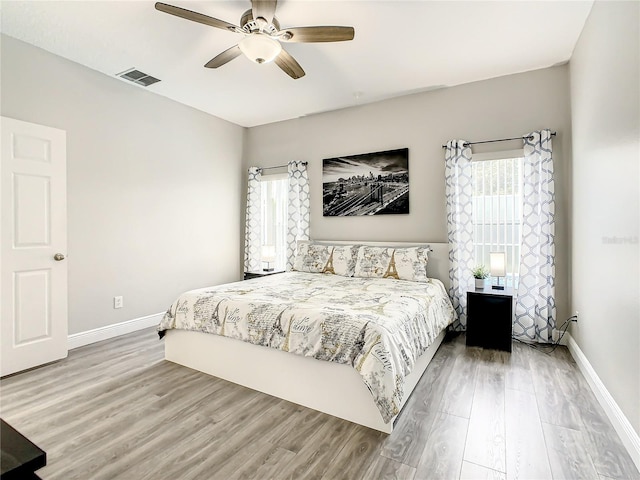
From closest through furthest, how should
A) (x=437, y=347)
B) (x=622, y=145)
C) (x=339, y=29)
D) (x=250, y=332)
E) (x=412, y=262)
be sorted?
(x=622, y=145), (x=339, y=29), (x=250, y=332), (x=437, y=347), (x=412, y=262)

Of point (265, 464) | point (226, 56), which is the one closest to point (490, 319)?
point (265, 464)

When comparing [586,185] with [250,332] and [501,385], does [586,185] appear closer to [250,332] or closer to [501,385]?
[501,385]

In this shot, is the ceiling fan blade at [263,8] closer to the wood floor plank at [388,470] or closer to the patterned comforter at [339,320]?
the patterned comforter at [339,320]

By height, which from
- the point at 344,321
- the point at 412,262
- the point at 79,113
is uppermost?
the point at 79,113

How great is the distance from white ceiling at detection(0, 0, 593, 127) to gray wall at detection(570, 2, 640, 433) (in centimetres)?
50

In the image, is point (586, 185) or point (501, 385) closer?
point (501, 385)

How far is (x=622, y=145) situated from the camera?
1.88 meters

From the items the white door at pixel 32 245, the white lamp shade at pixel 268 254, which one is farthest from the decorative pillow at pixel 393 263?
the white door at pixel 32 245

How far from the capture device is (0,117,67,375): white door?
271 centimetres

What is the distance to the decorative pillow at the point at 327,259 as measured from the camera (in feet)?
13.1

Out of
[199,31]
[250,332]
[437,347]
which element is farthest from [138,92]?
[437,347]

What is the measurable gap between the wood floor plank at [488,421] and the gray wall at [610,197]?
2.09 feet

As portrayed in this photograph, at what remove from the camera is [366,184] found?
4.39 metres

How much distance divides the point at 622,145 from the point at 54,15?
4.08 metres
